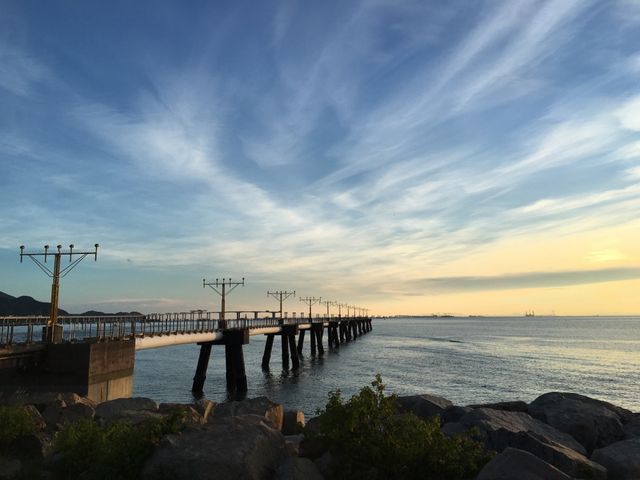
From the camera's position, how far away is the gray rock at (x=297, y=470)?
7.53 metres

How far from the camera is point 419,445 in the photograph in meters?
7.84

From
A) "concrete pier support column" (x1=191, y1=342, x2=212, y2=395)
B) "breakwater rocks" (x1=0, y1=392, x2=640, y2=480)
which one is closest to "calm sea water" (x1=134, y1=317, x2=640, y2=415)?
"concrete pier support column" (x1=191, y1=342, x2=212, y2=395)

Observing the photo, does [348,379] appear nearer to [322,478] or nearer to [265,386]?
[265,386]

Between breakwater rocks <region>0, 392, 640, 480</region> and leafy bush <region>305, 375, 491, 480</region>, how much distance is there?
367mm

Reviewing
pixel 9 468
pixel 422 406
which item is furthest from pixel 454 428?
pixel 9 468

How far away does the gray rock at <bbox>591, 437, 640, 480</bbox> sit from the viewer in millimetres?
9289

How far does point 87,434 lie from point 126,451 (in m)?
1.71

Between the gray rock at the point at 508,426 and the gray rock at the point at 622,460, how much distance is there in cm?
113

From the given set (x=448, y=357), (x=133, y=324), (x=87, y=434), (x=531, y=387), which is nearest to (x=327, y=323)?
(x=448, y=357)

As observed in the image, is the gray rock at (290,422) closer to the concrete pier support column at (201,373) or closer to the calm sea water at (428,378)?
the calm sea water at (428,378)

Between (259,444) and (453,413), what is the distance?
22.4 ft

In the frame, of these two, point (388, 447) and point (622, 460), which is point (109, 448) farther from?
point (622, 460)

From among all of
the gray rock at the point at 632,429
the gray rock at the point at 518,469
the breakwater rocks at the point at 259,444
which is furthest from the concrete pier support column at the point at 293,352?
the gray rock at the point at 518,469

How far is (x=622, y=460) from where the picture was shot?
31.3ft
